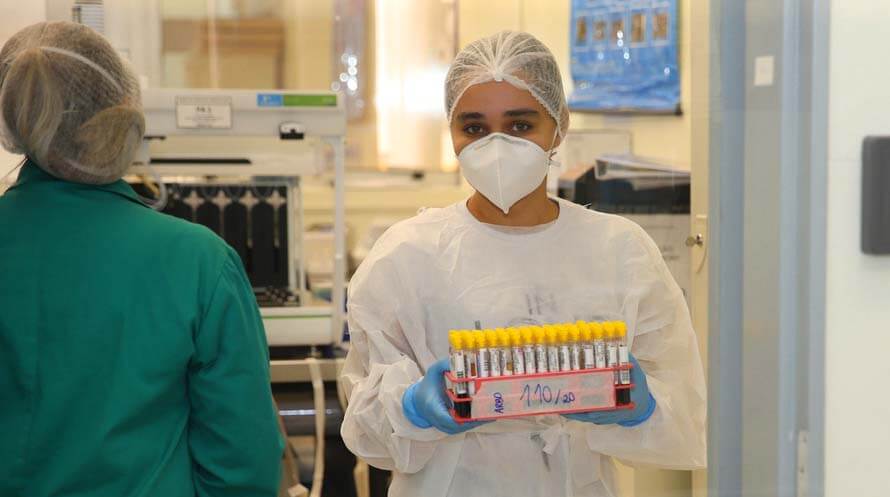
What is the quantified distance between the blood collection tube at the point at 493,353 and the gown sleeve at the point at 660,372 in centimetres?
28

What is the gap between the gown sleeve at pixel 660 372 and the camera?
1331mm

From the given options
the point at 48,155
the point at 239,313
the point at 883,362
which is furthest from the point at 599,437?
the point at 48,155

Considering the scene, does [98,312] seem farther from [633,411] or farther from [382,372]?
[633,411]

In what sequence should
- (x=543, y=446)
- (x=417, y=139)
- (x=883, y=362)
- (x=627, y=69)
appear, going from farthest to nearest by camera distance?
(x=417, y=139) < (x=627, y=69) < (x=543, y=446) < (x=883, y=362)

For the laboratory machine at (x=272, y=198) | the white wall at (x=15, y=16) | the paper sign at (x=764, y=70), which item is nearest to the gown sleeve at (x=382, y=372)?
the paper sign at (x=764, y=70)

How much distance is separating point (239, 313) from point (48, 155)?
293mm

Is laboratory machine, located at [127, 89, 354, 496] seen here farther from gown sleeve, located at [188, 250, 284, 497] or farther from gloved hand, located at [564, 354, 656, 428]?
gloved hand, located at [564, 354, 656, 428]

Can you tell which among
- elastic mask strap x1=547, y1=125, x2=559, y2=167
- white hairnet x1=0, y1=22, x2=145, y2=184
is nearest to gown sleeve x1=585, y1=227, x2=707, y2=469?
elastic mask strap x1=547, y1=125, x2=559, y2=167

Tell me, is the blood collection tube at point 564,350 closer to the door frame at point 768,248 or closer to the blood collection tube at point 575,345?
the blood collection tube at point 575,345

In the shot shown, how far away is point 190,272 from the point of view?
1309mm

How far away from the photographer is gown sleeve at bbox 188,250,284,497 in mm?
1327

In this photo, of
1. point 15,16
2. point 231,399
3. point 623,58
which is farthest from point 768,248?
point 623,58

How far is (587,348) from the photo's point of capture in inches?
45.3

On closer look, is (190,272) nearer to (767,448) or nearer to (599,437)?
(599,437)
